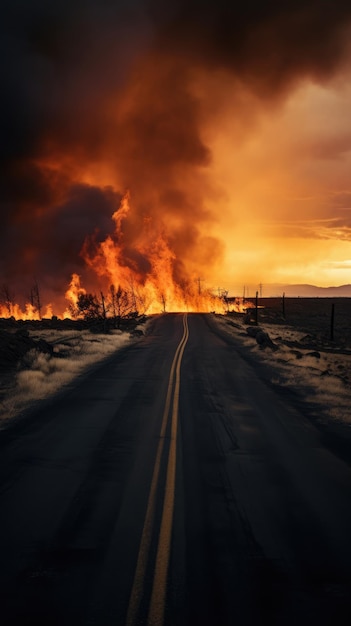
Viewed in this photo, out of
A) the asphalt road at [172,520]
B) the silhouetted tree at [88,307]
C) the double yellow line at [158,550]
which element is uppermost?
the silhouetted tree at [88,307]

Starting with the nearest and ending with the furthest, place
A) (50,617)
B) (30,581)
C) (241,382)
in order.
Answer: (50,617) → (30,581) → (241,382)

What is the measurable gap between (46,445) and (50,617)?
5.18m

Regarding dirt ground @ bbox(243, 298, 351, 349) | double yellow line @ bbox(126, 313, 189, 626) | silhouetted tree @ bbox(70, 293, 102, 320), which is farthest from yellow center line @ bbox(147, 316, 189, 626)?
Result: silhouetted tree @ bbox(70, 293, 102, 320)

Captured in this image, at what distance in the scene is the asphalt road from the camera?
3.96 metres

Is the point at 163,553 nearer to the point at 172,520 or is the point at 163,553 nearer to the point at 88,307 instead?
the point at 172,520

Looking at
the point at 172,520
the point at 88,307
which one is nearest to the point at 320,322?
the point at 88,307

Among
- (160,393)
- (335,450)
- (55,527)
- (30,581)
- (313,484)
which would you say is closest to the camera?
(30,581)

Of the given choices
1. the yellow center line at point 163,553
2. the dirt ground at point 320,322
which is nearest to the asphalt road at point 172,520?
the yellow center line at point 163,553

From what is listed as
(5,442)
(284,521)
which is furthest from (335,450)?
(5,442)

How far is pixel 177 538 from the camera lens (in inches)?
199

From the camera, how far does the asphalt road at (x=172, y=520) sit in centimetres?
396

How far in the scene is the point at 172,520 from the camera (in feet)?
18.0

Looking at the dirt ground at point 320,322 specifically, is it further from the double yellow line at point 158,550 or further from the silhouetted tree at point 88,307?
the double yellow line at point 158,550

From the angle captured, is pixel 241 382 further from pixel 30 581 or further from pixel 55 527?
pixel 30 581
